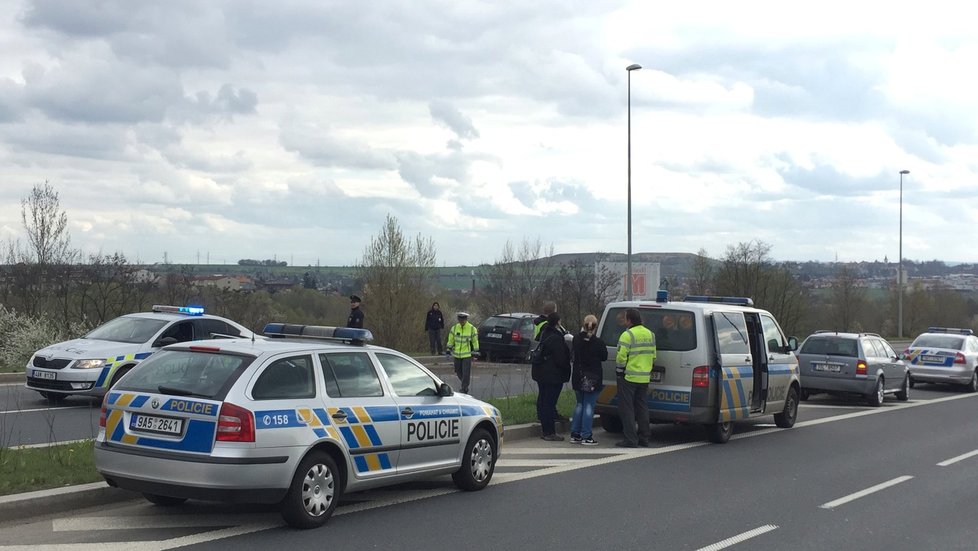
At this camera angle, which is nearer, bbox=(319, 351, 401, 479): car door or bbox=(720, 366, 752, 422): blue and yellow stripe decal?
bbox=(319, 351, 401, 479): car door

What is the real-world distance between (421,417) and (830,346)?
14446 millimetres

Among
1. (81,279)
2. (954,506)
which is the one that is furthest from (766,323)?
(81,279)

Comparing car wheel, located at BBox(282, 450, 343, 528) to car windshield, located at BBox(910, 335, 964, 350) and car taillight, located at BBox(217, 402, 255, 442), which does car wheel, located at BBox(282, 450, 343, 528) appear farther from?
car windshield, located at BBox(910, 335, 964, 350)

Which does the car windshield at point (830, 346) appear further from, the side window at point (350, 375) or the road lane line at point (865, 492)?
the side window at point (350, 375)

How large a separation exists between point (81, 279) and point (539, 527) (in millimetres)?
23138

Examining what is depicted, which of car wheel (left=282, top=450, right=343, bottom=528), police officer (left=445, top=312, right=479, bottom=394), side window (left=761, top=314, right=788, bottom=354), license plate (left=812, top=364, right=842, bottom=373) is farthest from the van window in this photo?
license plate (left=812, top=364, right=842, bottom=373)

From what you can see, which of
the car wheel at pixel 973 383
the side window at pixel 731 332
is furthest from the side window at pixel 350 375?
the car wheel at pixel 973 383

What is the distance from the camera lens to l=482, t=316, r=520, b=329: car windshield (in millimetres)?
33188

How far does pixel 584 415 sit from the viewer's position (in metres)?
13.7

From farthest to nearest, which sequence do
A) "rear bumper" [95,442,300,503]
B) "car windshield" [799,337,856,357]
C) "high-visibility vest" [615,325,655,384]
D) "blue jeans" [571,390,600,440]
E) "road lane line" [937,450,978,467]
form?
"car windshield" [799,337,856,357]
"blue jeans" [571,390,600,440]
"high-visibility vest" [615,325,655,384]
"road lane line" [937,450,978,467]
"rear bumper" [95,442,300,503]

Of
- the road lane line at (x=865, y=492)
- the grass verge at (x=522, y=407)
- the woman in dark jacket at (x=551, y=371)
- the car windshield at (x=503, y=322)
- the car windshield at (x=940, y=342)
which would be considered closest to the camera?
the road lane line at (x=865, y=492)

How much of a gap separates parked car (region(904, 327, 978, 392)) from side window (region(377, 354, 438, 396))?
20.4 m

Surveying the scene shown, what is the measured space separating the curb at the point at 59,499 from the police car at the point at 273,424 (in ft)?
1.68

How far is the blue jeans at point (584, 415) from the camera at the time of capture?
44.3ft
